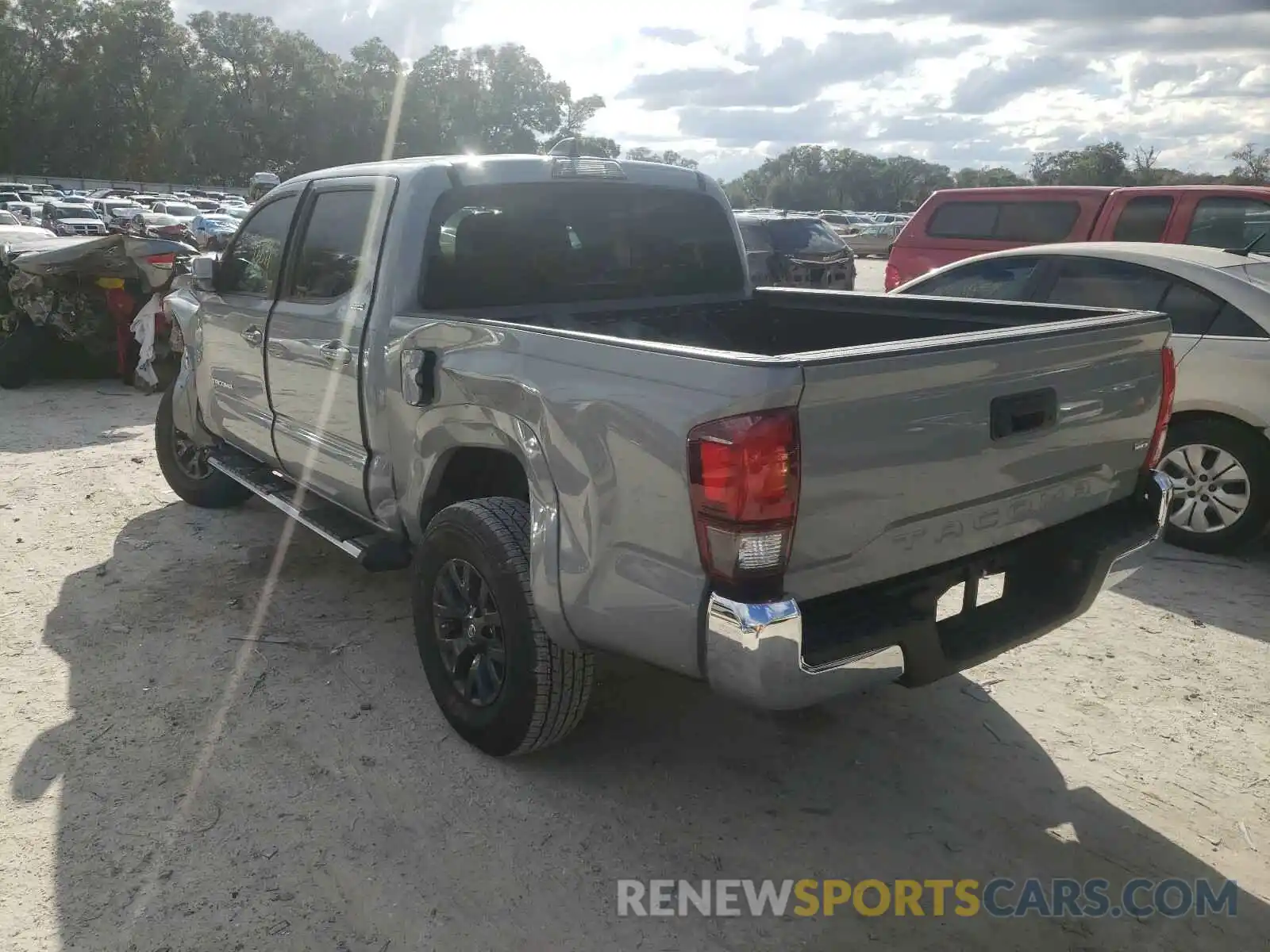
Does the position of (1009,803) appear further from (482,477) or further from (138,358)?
(138,358)

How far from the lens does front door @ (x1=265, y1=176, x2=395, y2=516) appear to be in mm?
3986

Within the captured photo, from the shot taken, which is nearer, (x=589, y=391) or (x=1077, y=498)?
(x=589, y=391)

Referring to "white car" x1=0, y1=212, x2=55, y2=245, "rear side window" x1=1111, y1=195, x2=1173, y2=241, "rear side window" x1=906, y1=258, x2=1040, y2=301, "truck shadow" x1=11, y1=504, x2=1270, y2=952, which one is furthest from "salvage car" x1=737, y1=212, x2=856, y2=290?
"truck shadow" x1=11, y1=504, x2=1270, y2=952

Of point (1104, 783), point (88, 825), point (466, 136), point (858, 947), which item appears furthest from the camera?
point (466, 136)

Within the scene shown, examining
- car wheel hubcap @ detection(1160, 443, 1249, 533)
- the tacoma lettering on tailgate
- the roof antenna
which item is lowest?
car wheel hubcap @ detection(1160, 443, 1249, 533)

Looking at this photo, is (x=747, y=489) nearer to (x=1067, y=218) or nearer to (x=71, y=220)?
(x=1067, y=218)

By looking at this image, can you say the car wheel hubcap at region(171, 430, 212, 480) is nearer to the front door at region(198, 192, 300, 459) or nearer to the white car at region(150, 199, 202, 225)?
the front door at region(198, 192, 300, 459)

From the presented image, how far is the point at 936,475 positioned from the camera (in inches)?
107

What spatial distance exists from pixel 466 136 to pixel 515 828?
92.6 meters

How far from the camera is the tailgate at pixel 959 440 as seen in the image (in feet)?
8.19

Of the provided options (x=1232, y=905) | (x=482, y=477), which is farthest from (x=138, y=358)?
(x=1232, y=905)

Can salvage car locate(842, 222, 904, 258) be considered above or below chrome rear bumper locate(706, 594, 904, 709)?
below

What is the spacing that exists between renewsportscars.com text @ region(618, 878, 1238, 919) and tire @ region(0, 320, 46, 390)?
9548mm

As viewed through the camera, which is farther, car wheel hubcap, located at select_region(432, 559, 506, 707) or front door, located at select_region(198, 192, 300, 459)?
front door, located at select_region(198, 192, 300, 459)
